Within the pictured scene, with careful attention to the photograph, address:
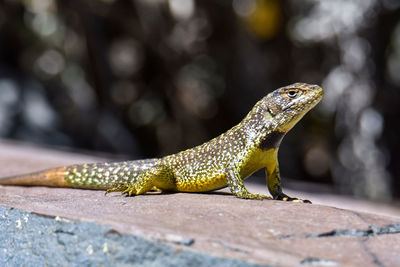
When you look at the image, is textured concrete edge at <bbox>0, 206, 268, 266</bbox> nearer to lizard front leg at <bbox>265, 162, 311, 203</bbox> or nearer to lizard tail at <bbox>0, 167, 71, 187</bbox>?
lizard tail at <bbox>0, 167, 71, 187</bbox>

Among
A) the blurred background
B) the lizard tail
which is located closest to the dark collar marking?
the lizard tail

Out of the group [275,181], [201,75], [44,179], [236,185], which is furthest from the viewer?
[201,75]

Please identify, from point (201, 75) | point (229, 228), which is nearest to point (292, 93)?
point (229, 228)

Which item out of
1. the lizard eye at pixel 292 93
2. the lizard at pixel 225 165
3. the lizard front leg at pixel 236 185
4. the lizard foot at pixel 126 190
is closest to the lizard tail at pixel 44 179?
the lizard at pixel 225 165

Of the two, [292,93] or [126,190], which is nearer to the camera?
[292,93]

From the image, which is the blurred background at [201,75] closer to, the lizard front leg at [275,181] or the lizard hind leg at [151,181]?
the lizard front leg at [275,181]

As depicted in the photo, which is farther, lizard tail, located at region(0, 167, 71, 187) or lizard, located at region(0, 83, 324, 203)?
lizard tail, located at region(0, 167, 71, 187)

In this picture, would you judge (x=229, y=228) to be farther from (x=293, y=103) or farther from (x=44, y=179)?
(x=44, y=179)
